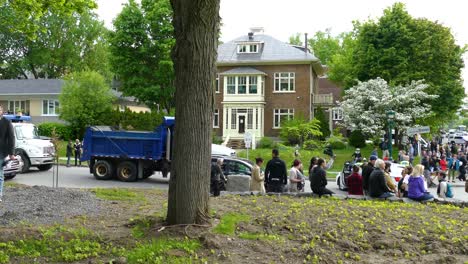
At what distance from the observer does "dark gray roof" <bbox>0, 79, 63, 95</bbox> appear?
5272cm

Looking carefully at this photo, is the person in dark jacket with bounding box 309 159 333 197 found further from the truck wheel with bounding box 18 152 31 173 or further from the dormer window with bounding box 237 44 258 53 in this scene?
the dormer window with bounding box 237 44 258 53

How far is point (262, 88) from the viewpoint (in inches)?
1816

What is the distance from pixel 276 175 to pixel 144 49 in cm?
3283

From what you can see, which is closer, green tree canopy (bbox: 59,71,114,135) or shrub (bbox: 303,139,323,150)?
shrub (bbox: 303,139,323,150)

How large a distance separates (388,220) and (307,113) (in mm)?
37684

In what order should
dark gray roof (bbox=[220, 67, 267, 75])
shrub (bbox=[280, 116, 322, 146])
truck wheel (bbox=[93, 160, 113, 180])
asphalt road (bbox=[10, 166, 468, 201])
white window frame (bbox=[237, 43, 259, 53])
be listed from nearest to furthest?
asphalt road (bbox=[10, 166, 468, 201]) → truck wheel (bbox=[93, 160, 113, 180]) → shrub (bbox=[280, 116, 322, 146]) → dark gray roof (bbox=[220, 67, 267, 75]) → white window frame (bbox=[237, 43, 259, 53])

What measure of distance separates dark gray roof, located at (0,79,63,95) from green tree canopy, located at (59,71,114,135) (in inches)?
443

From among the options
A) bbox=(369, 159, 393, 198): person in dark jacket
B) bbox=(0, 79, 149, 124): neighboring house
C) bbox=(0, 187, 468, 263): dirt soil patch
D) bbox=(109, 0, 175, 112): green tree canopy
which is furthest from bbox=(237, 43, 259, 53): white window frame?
bbox=(0, 187, 468, 263): dirt soil patch

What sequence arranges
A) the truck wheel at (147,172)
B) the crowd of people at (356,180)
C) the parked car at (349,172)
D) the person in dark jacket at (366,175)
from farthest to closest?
the truck wheel at (147,172), the parked car at (349,172), the person in dark jacket at (366,175), the crowd of people at (356,180)

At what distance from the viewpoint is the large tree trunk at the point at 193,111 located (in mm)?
7008

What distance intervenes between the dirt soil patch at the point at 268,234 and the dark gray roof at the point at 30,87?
46.3 meters

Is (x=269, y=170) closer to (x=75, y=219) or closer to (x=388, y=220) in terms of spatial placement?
(x=388, y=220)

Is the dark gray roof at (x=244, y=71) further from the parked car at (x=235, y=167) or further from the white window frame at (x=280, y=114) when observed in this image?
the parked car at (x=235, y=167)

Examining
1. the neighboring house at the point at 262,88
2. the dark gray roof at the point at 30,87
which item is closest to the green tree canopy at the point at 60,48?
the dark gray roof at the point at 30,87
